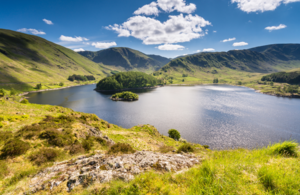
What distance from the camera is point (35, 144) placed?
1416 cm

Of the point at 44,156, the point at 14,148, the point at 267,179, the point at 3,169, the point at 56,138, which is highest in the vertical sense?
the point at 267,179

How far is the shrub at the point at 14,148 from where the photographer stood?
11.9 metres

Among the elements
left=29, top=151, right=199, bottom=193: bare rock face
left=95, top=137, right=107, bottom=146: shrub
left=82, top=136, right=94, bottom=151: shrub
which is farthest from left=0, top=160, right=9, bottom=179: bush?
left=95, top=137, right=107, bottom=146: shrub

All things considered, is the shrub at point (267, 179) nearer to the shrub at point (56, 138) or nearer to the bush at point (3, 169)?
the bush at point (3, 169)

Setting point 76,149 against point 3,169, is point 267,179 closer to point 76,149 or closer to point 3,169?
point 76,149

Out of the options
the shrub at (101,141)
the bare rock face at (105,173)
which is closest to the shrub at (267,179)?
the bare rock face at (105,173)

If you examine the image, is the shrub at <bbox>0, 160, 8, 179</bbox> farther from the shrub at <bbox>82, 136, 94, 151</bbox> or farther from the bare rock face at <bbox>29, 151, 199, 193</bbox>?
the shrub at <bbox>82, 136, 94, 151</bbox>

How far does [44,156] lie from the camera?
41.9 feet

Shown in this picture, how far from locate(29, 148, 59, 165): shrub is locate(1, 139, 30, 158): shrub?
1261 mm

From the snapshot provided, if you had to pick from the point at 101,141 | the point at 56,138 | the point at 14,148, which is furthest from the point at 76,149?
the point at 14,148

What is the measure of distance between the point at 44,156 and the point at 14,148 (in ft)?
9.60

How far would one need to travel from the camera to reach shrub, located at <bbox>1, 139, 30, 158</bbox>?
1194 cm

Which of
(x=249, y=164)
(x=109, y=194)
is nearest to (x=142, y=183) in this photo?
(x=109, y=194)

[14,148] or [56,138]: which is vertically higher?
[14,148]
